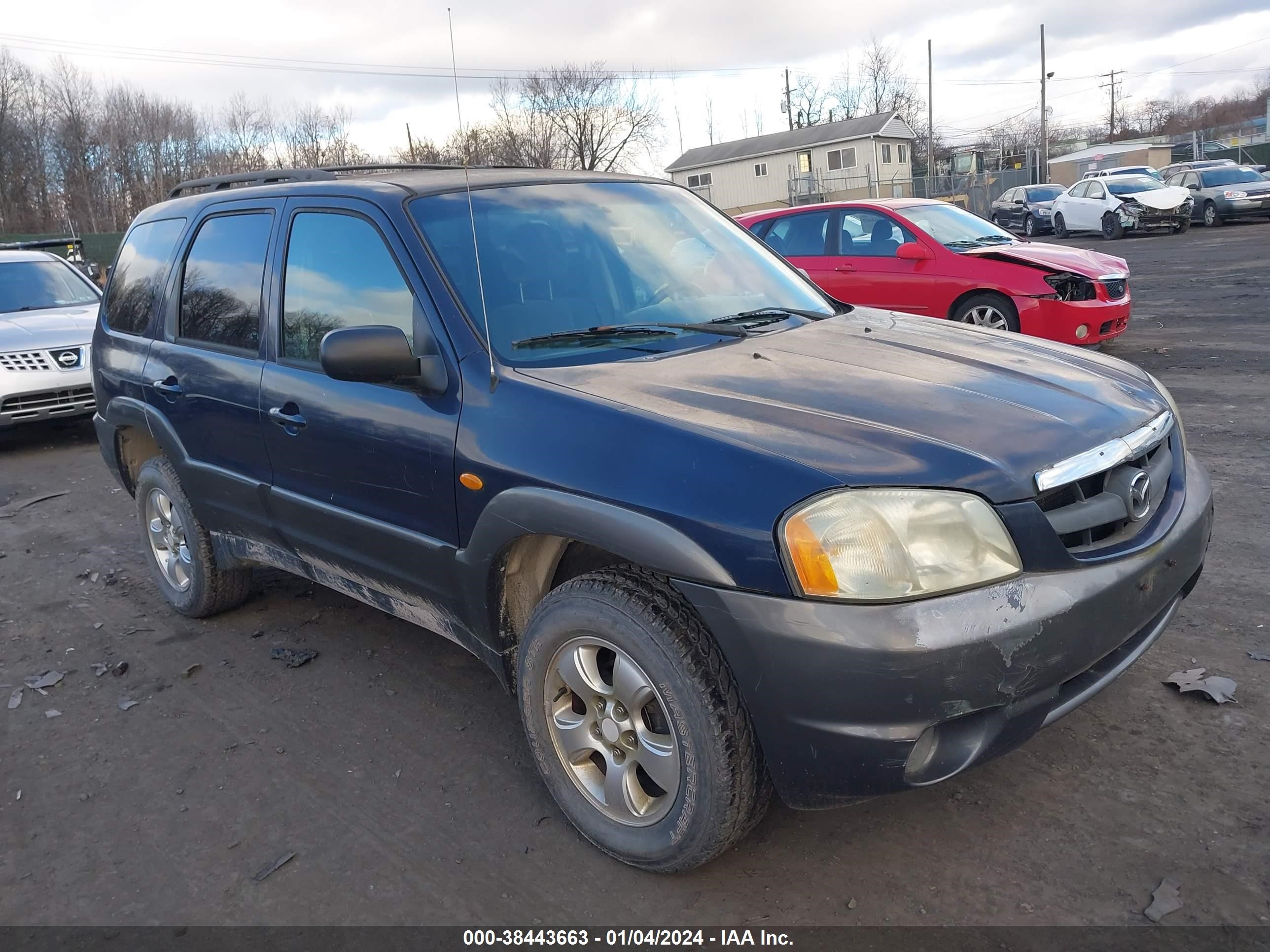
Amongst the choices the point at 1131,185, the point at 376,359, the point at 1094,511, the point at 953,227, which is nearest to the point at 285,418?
the point at 376,359

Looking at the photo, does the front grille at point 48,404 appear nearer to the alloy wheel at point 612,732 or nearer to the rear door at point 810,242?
the rear door at point 810,242

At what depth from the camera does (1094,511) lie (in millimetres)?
2473

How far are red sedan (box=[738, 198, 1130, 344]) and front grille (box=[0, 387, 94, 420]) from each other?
21.7ft

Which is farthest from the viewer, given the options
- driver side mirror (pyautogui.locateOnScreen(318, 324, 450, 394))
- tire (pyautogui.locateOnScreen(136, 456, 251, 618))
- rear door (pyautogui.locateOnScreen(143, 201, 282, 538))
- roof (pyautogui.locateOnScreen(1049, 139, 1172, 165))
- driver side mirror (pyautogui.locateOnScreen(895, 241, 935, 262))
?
roof (pyautogui.locateOnScreen(1049, 139, 1172, 165))

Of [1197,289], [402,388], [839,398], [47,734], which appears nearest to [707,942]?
[839,398]

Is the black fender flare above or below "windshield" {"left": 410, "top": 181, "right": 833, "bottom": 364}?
below

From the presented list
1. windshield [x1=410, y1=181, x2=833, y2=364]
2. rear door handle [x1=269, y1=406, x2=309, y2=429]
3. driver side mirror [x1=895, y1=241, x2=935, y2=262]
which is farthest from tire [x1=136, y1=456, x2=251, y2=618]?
driver side mirror [x1=895, y1=241, x2=935, y2=262]

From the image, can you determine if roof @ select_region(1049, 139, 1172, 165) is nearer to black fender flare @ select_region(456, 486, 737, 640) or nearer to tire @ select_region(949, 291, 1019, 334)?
tire @ select_region(949, 291, 1019, 334)

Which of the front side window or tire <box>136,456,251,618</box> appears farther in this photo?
tire <box>136,456,251,618</box>

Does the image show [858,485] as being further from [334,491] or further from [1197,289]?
[1197,289]

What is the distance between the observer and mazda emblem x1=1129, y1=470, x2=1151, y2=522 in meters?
2.59

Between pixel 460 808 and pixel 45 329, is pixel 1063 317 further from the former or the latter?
pixel 45 329

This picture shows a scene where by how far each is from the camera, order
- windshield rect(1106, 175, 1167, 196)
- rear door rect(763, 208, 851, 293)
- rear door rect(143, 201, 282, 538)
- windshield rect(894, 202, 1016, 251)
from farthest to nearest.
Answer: windshield rect(1106, 175, 1167, 196) → rear door rect(763, 208, 851, 293) → windshield rect(894, 202, 1016, 251) → rear door rect(143, 201, 282, 538)

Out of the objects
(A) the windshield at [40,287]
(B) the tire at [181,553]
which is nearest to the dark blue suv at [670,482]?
(B) the tire at [181,553]
